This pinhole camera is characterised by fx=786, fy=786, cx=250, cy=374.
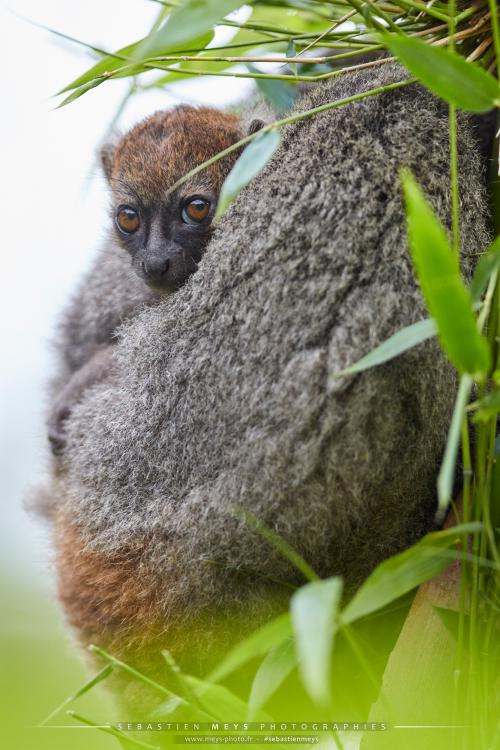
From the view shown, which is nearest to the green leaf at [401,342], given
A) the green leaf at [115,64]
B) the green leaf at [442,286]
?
the green leaf at [442,286]

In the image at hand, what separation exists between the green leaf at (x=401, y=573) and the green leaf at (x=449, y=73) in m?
0.64

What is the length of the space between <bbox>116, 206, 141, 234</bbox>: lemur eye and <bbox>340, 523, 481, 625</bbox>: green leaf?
133 centimetres

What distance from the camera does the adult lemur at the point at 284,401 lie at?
1.54 m

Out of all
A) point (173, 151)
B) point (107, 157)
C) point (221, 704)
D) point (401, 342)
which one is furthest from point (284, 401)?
point (107, 157)

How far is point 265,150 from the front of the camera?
1248 mm

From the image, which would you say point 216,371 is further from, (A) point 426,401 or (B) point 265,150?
(B) point 265,150

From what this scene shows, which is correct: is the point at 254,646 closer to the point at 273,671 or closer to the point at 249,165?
the point at 273,671

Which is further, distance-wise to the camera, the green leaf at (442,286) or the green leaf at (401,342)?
the green leaf at (401,342)

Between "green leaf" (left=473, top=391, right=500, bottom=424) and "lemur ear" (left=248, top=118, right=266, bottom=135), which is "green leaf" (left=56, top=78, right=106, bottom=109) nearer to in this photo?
"lemur ear" (left=248, top=118, right=266, bottom=135)

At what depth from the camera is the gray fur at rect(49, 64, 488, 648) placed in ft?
5.06

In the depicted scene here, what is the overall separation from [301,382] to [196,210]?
2.41 ft

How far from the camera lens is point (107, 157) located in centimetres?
252

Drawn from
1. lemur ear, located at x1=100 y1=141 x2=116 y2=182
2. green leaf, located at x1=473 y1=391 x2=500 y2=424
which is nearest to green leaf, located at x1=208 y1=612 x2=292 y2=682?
green leaf, located at x1=473 y1=391 x2=500 y2=424

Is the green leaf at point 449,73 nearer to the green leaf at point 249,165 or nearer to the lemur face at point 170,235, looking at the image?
the green leaf at point 249,165
